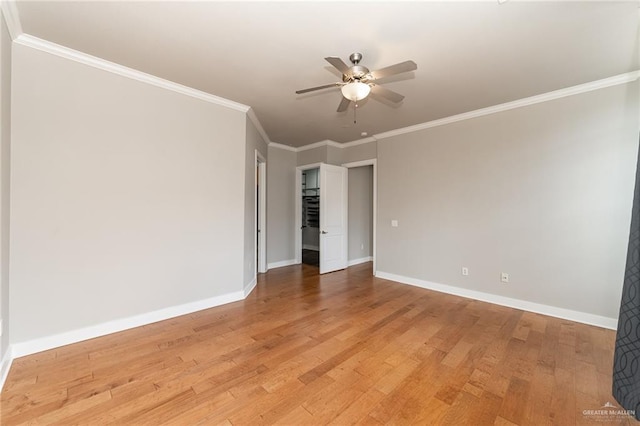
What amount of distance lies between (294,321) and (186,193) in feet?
6.55

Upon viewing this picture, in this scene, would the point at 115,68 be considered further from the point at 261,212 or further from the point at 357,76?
the point at 261,212

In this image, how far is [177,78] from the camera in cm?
291

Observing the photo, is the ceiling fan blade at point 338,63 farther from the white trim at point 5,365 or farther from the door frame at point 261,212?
the white trim at point 5,365

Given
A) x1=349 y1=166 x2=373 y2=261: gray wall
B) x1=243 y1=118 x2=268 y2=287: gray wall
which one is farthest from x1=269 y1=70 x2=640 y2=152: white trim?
x1=243 y1=118 x2=268 y2=287: gray wall

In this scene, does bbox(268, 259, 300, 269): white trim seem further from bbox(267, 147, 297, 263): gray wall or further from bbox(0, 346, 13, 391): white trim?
bbox(0, 346, 13, 391): white trim

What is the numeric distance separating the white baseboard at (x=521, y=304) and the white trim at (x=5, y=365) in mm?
4642

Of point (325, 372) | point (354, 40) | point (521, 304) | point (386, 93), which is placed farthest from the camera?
point (521, 304)

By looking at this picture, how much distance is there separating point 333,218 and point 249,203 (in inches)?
75.1

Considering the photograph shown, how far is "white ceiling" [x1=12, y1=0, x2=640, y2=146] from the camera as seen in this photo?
191 centimetres

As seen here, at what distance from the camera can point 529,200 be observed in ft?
11.1

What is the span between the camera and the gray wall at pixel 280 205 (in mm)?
5590

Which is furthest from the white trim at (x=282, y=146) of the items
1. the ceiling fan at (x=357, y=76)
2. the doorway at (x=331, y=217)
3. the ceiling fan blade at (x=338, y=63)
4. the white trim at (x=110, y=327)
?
the ceiling fan blade at (x=338, y=63)

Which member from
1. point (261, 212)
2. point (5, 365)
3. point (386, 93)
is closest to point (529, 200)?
point (386, 93)

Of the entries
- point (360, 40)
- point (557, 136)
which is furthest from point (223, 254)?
point (557, 136)
